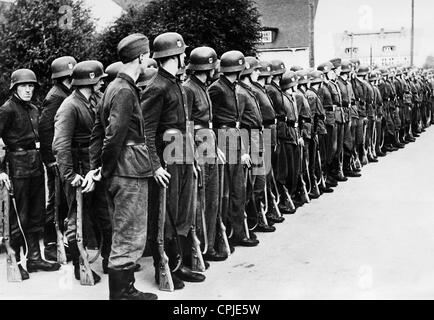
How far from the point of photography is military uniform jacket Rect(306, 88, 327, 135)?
33.0 ft

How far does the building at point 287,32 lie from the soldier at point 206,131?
3231cm

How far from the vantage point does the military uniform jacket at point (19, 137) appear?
6059 mm

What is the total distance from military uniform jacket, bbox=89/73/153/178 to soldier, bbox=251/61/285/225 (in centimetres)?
319

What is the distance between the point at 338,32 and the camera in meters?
34.3

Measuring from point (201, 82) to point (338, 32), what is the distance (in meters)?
29.6

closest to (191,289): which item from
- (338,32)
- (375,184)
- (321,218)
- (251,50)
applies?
(321,218)

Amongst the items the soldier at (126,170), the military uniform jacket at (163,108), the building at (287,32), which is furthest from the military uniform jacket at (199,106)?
the building at (287,32)

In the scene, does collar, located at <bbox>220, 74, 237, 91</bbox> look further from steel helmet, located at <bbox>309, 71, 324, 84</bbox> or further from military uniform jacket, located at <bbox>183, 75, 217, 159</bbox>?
steel helmet, located at <bbox>309, 71, 324, 84</bbox>

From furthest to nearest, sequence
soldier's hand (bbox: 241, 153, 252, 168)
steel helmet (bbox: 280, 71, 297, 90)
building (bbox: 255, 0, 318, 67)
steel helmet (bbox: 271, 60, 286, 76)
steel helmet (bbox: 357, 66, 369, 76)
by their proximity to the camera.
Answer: building (bbox: 255, 0, 318, 67) < steel helmet (bbox: 357, 66, 369, 76) < steel helmet (bbox: 280, 71, 297, 90) < steel helmet (bbox: 271, 60, 286, 76) < soldier's hand (bbox: 241, 153, 252, 168)

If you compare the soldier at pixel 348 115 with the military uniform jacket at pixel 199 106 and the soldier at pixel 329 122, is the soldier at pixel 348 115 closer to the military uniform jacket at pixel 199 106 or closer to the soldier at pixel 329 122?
the soldier at pixel 329 122

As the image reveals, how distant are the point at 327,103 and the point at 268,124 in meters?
2.97

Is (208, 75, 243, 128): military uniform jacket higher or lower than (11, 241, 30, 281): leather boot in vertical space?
higher

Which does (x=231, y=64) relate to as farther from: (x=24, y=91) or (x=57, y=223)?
(x=57, y=223)

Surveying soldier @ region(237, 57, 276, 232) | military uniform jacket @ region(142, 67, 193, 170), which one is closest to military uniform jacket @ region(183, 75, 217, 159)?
military uniform jacket @ region(142, 67, 193, 170)
